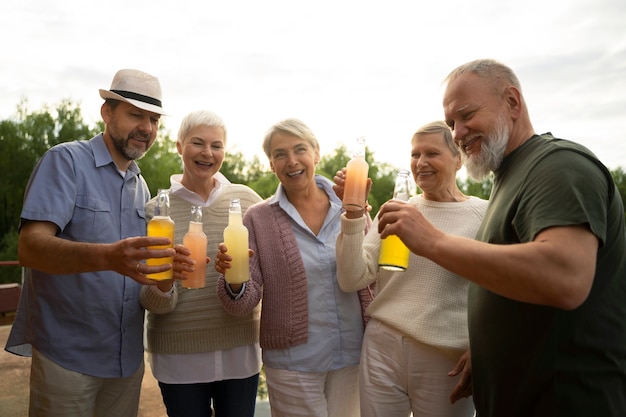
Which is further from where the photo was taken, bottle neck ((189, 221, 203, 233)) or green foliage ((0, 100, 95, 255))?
green foliage ((0, 100, 95, 255))

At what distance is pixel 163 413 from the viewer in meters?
4.80

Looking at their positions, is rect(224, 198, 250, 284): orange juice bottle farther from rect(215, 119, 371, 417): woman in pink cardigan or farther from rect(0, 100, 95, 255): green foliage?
rect(0, 100, 95, 255): green foliage

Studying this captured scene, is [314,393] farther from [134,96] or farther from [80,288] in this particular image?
[134,96]

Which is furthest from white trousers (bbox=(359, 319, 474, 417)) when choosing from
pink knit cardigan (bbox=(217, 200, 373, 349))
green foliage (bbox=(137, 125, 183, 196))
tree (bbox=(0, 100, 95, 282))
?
green foliage (bbox=(137, 125, 183, 196))

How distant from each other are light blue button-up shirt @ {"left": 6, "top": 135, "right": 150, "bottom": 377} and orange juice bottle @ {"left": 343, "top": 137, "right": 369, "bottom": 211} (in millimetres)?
1197

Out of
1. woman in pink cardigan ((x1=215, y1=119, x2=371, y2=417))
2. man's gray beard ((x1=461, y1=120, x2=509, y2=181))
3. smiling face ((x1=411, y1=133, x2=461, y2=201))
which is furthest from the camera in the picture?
woman in pink cardigan ((x1=215, y1=119, x2=371, y2=417))

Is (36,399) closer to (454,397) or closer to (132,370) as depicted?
(132,370)

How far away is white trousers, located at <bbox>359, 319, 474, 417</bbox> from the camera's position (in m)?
2.55

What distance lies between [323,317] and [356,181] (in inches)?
31.7

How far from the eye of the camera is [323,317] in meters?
2.91

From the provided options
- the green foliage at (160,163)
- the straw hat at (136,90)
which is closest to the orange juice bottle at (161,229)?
the straw hat at (136,90)

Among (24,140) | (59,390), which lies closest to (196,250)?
(59,390)

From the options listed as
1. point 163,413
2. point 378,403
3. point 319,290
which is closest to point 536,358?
point 378,403

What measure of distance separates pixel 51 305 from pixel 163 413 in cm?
246
